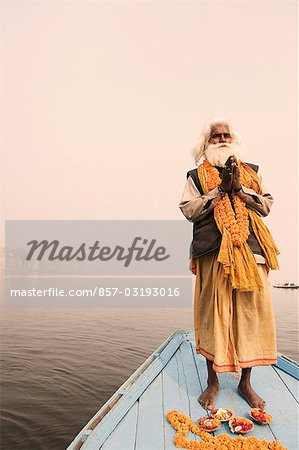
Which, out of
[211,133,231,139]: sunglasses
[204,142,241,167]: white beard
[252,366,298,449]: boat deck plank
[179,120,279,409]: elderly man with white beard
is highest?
[211,133,231,139]: sunglasses

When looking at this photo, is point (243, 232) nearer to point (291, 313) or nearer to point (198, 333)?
point (198, 333)

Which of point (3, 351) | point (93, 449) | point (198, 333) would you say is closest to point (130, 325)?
point (3, 351)

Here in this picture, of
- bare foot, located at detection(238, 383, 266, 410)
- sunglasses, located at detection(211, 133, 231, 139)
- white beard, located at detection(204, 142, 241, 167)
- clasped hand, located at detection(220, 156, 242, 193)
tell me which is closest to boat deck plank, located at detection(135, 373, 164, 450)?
bare foot, located at detection(238, 383, 266, 410)

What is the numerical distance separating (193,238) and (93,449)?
54.4 inches

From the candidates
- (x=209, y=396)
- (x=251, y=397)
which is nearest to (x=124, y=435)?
(x=209, y=396)

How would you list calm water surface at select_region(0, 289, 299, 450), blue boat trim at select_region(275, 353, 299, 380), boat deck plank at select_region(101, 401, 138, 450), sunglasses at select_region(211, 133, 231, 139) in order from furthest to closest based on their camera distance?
calm water surface at select_region(0, 289, 299, 450) < blue boat trim at select_region(275, 353, 299, 380) < sunglasses at select_region(211, 133, 231, 139) < boat deck plank at select_region(101, 401, 138, 450)

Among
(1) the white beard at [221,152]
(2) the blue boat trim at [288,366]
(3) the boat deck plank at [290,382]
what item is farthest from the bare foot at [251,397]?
(1) the white beard at [221,152]

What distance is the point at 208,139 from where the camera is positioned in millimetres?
2621

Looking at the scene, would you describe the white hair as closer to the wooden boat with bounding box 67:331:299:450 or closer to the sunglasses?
the sunglasses

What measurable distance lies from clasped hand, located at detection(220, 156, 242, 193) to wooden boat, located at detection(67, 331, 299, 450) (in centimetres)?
137

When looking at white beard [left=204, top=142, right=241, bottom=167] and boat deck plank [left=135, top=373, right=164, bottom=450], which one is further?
white beard [left=204, top=142, right=241, bottom=167]

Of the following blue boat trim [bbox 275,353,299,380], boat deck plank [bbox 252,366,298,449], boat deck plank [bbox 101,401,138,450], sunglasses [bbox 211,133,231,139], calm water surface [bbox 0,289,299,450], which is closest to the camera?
boat deck plank [bbox 101,401,138,450]

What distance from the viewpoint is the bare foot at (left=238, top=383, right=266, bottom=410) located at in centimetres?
222

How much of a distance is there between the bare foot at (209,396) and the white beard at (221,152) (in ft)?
4.85
